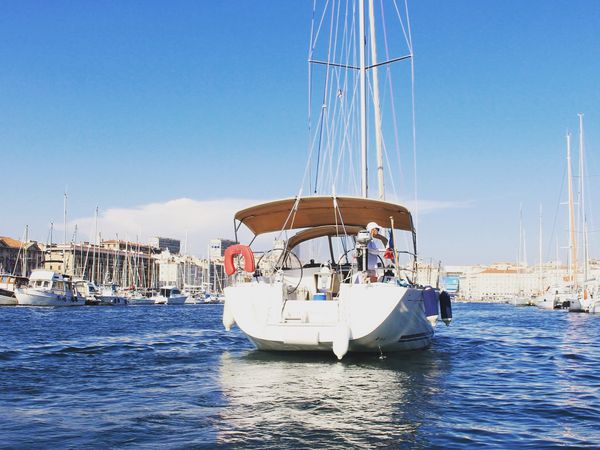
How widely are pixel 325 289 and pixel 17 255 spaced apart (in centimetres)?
12603

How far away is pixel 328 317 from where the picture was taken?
1297 cm

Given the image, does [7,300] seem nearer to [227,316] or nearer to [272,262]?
[272,262]

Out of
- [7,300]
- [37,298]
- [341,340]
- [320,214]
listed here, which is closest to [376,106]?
[320,214]

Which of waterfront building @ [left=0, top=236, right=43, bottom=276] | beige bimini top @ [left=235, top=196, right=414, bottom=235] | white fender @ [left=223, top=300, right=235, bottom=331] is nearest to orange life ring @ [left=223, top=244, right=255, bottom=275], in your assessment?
white fender @ [left=223, top=300, right=235, bottom=331]

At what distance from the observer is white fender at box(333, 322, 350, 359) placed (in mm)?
11930

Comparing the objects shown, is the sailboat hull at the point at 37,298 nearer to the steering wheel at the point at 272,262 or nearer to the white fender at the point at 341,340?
the steering wheel at the point at 272,262

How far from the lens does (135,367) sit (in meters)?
12.6

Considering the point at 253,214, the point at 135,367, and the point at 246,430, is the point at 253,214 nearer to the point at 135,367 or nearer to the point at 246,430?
the point at 135,367

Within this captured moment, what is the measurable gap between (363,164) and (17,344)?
11115 mm

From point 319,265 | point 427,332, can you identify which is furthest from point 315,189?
point 427,332

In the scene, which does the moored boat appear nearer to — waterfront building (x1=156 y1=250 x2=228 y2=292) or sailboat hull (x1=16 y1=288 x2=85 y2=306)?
sailboat hull (x1=16 y1=288 x2=85 y2=306)

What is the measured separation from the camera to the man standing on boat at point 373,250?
1426cm

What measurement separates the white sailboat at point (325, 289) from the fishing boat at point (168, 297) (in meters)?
77.4

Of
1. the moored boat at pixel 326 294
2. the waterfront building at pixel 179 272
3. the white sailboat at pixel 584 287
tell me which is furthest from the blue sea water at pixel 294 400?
the waterfront building at pixel 179 272
